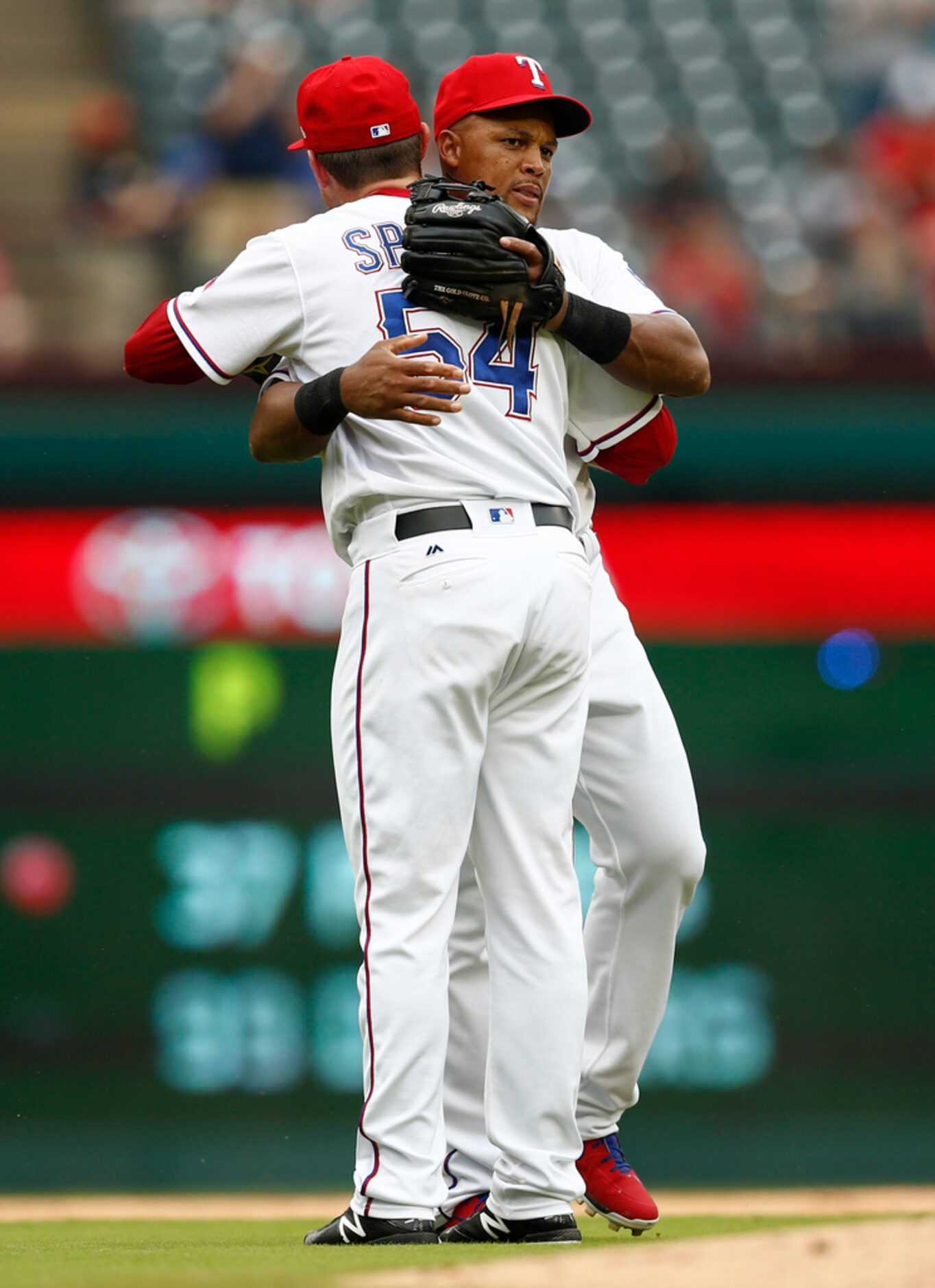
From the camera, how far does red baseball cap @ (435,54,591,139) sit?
10.3 ft

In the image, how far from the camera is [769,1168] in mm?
5984

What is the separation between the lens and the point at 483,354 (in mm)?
3094

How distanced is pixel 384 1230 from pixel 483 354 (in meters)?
1.33

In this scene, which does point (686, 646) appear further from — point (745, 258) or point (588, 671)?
point (588, 671)

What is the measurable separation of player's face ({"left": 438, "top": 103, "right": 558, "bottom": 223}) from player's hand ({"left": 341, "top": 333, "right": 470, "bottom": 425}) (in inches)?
14.5

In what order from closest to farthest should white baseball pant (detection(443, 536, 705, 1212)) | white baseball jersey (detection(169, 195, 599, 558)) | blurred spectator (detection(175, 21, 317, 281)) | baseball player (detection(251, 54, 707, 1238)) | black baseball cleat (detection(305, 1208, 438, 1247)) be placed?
black baseball cleat (detection(305, 1208, 438, 1247)), white baseball jersey (detection(169, 195, 599, 558)), baseball player (detection(251, 54, 707, 1238)), white baseball pant (detection(443, 536, 705, 1212)), blurred spectator (detection(175, 21, 317, 281))

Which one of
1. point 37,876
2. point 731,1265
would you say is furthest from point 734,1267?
point 37,876

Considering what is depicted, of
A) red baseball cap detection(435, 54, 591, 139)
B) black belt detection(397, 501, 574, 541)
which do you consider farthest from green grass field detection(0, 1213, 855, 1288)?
red baseball cap detection(435, 54, 591, 139)

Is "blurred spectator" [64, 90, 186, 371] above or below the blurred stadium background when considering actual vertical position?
above

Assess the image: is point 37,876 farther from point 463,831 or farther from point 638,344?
point 638,344

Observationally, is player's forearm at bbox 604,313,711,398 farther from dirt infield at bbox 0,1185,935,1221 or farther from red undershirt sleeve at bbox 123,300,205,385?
dirt infield at bbox 0,1185,935,1221

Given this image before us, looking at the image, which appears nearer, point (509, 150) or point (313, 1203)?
point (509, 150)

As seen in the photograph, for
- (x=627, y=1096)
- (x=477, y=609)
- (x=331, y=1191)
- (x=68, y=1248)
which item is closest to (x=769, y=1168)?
(x=331, y=1191)

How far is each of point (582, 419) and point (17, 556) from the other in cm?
313
